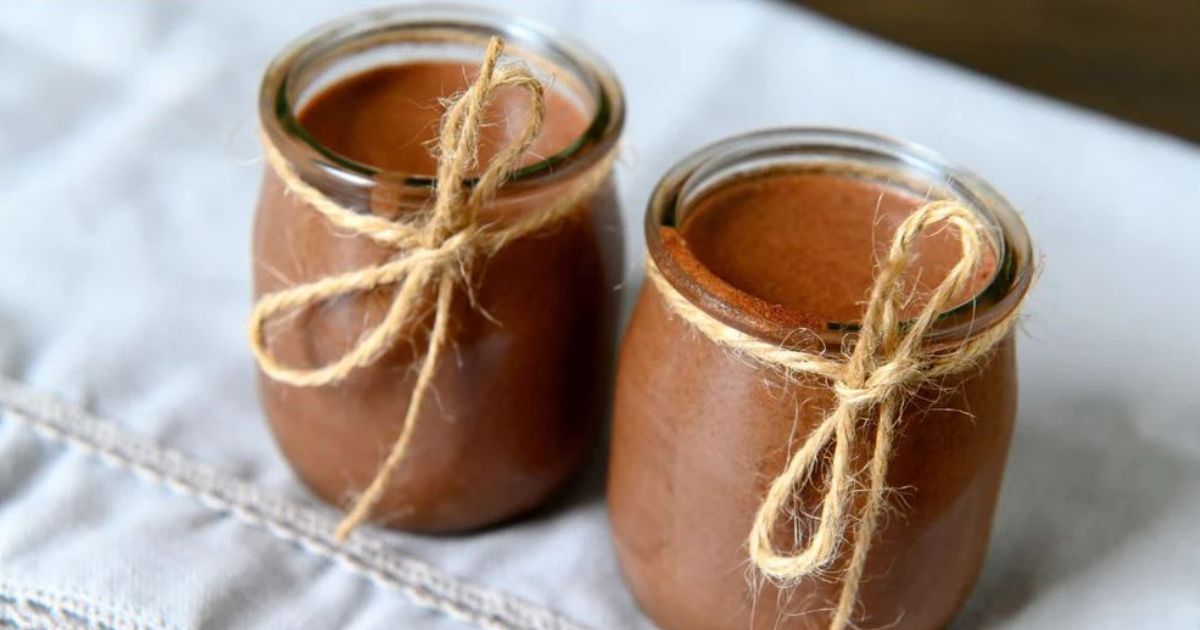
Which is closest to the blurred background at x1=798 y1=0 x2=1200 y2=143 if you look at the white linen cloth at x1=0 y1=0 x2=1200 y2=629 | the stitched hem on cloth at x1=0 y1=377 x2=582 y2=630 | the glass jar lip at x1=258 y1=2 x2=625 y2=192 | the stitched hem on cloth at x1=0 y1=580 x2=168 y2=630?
the white linen cloth at x1=0 y1=0 x2=1200 y2=629

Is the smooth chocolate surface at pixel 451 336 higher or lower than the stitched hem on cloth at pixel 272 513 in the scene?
higher

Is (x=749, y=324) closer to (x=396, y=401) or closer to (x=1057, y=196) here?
(x=396, y=401)

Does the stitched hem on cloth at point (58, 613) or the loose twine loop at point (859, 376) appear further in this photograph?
the stitched hem on cloth at point (58, 613)

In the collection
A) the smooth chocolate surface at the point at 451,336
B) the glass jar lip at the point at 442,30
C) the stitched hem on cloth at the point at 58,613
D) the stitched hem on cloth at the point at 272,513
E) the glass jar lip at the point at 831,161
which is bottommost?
the stitched hem on cloth at the point at 272,513

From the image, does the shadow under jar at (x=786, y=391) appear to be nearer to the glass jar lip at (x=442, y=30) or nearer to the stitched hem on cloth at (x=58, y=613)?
the glass jar lip at (x=442, y=30)

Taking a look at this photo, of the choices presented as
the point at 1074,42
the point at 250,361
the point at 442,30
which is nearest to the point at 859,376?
the point at 442,30

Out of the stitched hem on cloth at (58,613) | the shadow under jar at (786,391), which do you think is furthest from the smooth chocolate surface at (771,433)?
the stitched hem on cloth at (58,613)
